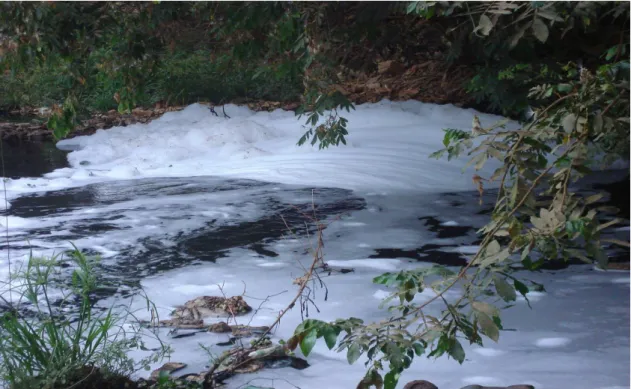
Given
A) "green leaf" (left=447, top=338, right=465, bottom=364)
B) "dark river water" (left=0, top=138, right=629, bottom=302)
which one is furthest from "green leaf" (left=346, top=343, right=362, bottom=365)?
"dark river water" (left=0, top=138, right=629, bottom=302)

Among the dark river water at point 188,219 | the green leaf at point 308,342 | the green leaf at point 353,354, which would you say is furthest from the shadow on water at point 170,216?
the green leaf at point 353,354

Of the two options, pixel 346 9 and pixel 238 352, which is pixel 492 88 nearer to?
pixel 346 9

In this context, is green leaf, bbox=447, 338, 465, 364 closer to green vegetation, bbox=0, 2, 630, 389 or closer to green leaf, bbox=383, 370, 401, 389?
green vegetation, bbox=0, 2, 630, 389

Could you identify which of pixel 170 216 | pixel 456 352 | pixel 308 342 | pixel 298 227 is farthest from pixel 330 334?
pixel 170 216

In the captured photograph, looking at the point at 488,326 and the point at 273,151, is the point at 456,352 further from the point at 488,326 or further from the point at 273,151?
the point at 273,151

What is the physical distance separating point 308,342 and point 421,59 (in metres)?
7.93

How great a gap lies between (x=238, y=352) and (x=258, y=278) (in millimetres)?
1070

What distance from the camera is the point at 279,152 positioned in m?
7.18

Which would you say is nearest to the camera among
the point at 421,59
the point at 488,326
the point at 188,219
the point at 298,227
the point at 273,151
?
the point at 488,326

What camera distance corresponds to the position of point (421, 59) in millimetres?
9398

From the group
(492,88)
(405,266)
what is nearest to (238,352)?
(405,266)

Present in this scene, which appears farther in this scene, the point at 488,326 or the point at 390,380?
the point at 390,380

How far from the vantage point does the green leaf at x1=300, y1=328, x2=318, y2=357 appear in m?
1.84

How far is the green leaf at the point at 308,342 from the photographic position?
6.04ft
